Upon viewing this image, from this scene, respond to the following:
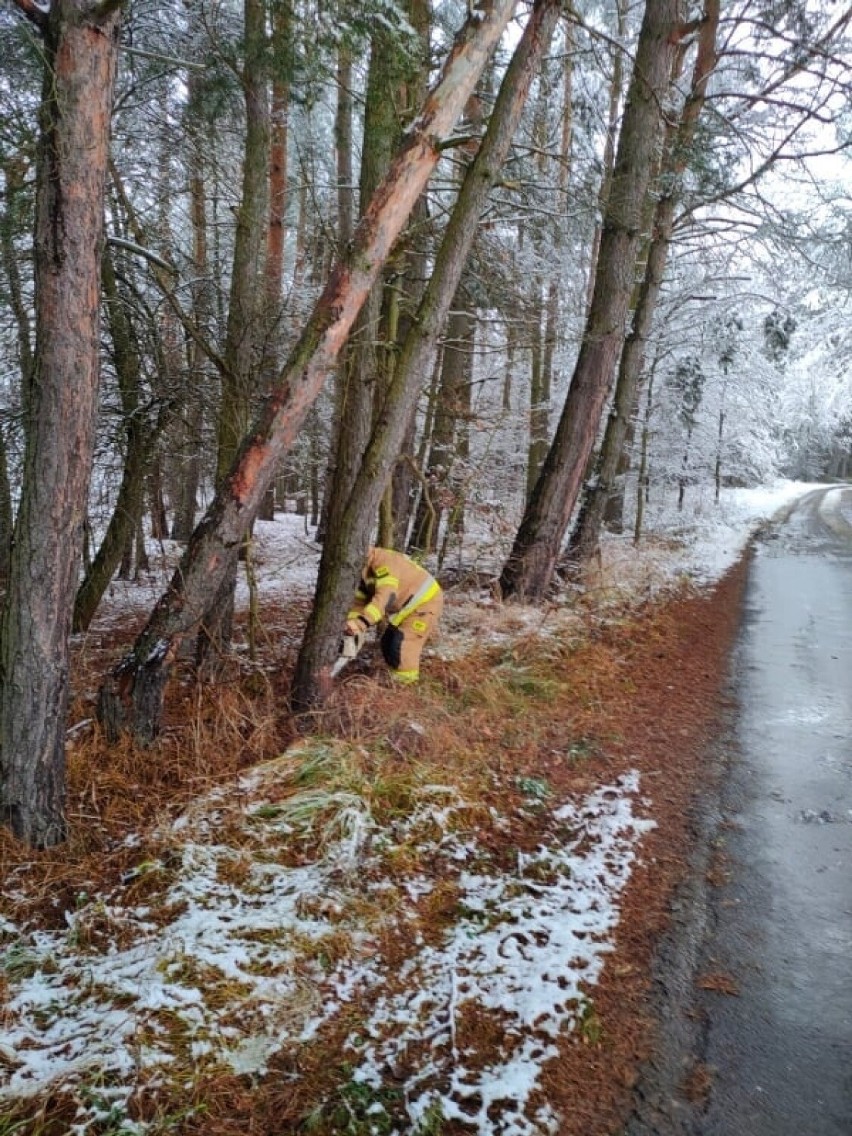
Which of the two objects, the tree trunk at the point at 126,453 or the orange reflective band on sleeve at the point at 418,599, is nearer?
the orange reflective band on sleeve at the point at 418,599

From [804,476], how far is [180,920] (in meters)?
62.8

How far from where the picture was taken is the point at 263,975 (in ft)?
9.32

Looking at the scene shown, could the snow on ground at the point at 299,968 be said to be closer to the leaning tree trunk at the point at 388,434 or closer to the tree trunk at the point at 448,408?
the leaning tree trunk at the point at 388,434

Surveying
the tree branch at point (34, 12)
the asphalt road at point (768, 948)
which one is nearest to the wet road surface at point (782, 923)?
the asphalt road at point (768, 948)

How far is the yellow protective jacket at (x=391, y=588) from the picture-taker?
5570 mm

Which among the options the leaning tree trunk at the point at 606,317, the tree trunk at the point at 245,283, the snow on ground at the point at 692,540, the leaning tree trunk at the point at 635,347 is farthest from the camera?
the snow on ground at the point at 692,540

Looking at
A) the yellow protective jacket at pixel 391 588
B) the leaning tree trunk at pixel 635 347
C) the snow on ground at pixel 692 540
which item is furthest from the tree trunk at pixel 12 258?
A: the snow on ground at pixel 692 540

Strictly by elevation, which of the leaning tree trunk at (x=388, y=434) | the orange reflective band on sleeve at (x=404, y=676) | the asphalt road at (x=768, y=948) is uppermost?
the leaning tree trunk at (x=388, y=434)

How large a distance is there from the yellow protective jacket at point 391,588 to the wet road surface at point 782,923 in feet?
8.72

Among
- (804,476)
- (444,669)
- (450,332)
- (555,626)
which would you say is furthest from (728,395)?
(804,476)

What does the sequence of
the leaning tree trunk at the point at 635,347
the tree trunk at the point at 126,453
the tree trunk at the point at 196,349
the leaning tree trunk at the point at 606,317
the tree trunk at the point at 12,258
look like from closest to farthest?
the tree trunk at the point at 12,258, the tree trunk at the point at 126,453, the tree trunk at the point at 196,349, the leaning tree trunk at the point at 606,317, the leaning tree trunk at the point at 635,347

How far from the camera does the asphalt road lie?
2457 millimetres

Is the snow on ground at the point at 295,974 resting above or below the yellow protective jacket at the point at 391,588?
below

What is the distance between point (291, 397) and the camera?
433 centimetres
